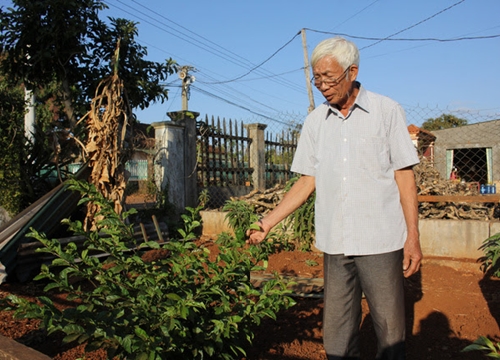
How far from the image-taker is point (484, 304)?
378 centimetres

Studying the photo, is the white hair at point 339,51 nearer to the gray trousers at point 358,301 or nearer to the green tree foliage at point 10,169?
the gray trousers at point 358,301

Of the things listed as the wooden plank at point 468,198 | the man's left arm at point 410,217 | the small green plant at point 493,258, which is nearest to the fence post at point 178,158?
the wooden plank at point 468,198

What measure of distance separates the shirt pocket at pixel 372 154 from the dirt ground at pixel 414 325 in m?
1.31

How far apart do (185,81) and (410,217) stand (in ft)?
70.7

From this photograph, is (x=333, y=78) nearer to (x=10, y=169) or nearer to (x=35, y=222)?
(x=35, y=222)

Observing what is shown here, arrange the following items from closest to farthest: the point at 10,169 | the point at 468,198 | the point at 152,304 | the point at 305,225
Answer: the point at 152,304 → the point at 468,198 → the point at 305,225 → the point at 10,169

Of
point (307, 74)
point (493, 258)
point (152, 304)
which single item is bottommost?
point (493, 258)

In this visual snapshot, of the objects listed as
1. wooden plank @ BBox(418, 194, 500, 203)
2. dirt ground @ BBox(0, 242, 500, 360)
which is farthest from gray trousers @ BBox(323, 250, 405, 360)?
wooden plank @ BBox(418, 194, 500, 203)

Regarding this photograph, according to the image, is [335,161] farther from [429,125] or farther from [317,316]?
[429,125]

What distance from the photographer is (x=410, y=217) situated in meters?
2.20

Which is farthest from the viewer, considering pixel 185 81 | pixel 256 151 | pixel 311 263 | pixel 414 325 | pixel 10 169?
pixel 185 81

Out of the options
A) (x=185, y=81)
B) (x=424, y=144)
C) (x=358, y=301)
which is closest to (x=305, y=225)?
(x=358, y=301)

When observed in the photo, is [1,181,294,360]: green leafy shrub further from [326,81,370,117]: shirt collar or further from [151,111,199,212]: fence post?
[151,111,199,212]: fence post

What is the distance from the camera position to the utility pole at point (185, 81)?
2280 centimetres
